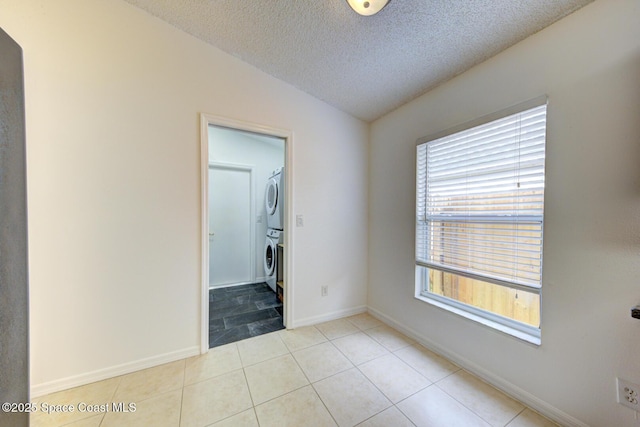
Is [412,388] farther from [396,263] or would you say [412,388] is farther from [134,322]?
[134,322]

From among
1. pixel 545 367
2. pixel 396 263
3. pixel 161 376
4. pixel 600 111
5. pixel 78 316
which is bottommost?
pixel 161 376

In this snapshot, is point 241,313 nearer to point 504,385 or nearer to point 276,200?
point 276,200

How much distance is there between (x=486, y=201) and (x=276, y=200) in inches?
95.6

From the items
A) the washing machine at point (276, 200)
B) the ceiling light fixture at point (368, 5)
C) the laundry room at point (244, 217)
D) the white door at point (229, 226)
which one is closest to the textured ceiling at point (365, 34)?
the ceiling light fixture at point (368, 5)

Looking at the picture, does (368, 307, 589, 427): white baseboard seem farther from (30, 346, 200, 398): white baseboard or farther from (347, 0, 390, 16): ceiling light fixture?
(347, 0, 390, 16): ceiling light fixture

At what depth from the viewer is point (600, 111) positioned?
1155 millimetres

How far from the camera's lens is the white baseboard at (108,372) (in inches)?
58.6

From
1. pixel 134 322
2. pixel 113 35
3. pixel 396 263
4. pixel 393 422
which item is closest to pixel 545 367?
pixel 393 422

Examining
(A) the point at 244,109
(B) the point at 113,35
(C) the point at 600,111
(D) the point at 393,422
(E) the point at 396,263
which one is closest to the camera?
(C) the point at 600,111

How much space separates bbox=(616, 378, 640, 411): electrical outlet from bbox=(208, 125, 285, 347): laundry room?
2.78m

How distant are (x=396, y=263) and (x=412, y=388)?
1.07m

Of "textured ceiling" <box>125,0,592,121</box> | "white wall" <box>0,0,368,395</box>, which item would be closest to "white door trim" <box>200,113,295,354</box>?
"white wall" <box>0,0,368,395</box>

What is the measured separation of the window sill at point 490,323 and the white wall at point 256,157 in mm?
2767

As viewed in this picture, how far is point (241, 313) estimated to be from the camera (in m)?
2.66
